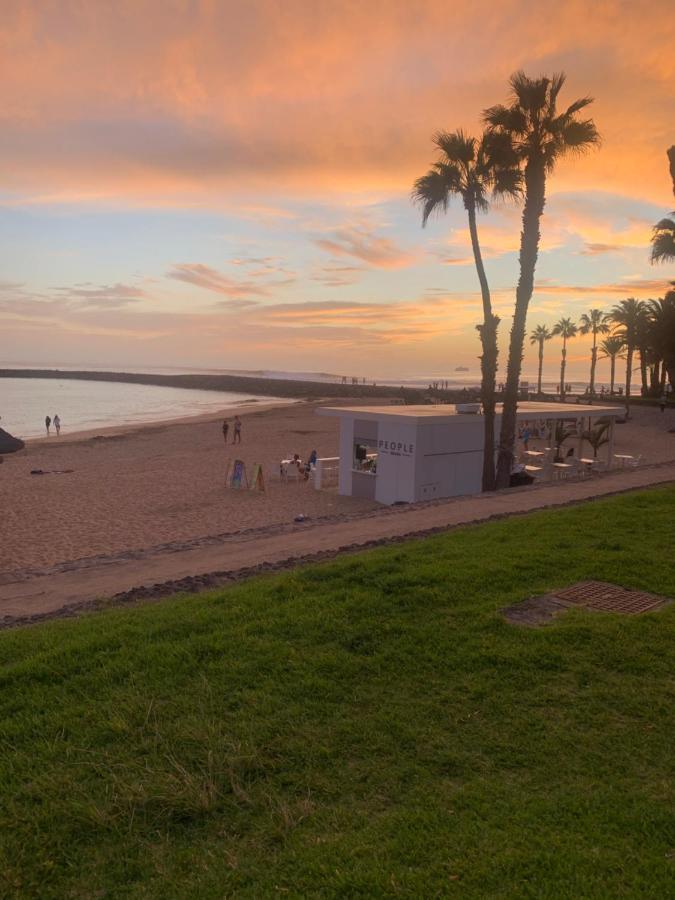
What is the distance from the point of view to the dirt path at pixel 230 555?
8336 millimetres

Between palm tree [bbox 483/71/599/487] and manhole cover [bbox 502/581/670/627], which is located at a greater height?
palm tree [bbox 483/71/599/487]

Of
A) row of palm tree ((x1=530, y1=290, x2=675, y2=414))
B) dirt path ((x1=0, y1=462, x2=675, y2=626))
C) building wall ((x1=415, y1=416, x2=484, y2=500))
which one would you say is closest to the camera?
dirt path ((x1=0, y1=462, x2=675, y2=626))

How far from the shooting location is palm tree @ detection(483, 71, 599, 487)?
1800 centimetres

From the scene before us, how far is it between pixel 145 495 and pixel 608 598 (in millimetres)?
17436

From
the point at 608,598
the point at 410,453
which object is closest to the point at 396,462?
the point at 410,453

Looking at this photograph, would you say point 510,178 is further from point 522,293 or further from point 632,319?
point 632,319

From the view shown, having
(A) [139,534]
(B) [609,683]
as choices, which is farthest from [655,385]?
(B) [609,683]

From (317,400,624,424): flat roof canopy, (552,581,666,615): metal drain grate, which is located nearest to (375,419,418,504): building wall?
(317,400,624,424): flat roof canopy

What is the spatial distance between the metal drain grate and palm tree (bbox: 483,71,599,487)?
11580 millimetres

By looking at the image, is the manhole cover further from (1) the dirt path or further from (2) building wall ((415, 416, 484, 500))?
(2) building wall ((415, 416, 484, 500))

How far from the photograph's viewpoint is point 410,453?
18875 millimetres

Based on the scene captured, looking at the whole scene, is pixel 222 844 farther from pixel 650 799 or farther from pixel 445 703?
pixel 650 799

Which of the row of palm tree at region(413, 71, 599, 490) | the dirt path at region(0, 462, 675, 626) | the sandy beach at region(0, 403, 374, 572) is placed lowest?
the sandy beach at region(0, 403, 374, 572)

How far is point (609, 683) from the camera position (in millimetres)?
5121
